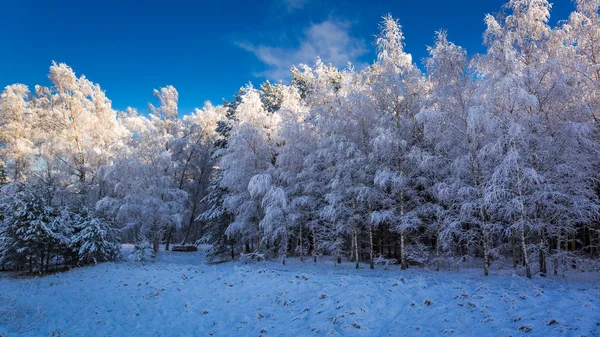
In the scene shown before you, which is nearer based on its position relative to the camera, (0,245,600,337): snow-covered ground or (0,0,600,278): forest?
(0,245,600,337): snow-covered ground

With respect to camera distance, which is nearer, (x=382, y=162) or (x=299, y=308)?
(x=299, y=308)

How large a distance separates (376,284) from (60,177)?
25256 mm

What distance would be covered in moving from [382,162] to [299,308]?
363 inches

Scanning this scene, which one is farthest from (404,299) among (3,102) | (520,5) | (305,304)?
(3,102)

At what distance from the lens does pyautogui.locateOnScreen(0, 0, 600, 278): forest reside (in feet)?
36.9

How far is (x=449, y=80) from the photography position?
1345 centimetres

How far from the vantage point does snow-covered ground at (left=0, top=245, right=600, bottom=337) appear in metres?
6.05

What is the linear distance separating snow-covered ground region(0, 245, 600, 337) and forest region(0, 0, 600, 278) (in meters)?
3.23

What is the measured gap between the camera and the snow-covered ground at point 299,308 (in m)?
6.05

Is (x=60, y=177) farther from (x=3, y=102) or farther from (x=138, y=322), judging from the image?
(x=138, y=322)

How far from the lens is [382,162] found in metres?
15.3

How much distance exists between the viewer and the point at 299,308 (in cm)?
806

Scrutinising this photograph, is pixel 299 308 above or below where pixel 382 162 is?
below

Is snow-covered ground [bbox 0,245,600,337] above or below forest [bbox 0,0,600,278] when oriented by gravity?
below
